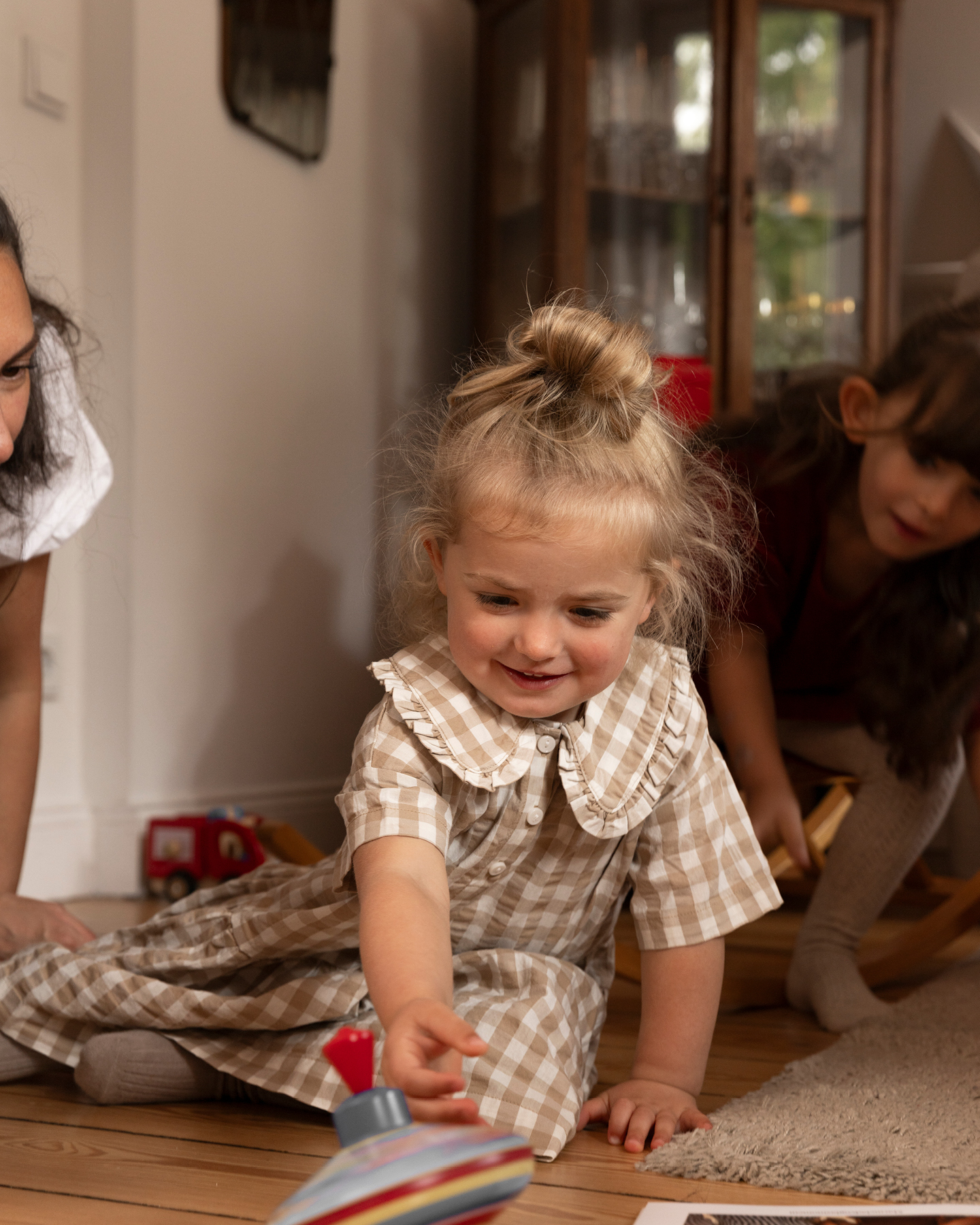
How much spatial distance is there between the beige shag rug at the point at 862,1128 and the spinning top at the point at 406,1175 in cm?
31

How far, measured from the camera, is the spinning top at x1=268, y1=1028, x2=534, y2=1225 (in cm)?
43

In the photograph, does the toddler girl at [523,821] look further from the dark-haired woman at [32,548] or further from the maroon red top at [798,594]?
the maroon red top at [798,594]

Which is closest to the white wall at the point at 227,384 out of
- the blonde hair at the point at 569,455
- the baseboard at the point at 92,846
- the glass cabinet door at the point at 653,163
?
the baseboard at the point at 92,846

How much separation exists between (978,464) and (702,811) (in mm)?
483

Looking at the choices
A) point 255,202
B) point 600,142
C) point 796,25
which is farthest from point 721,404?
point 255,202

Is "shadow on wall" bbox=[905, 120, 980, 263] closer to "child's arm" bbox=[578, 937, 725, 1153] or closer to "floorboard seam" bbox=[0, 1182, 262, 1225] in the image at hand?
"child's arm" bbox=[578, 937, 725, 1153]

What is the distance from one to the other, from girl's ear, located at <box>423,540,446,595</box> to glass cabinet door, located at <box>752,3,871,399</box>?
1429mm

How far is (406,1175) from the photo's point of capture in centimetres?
43

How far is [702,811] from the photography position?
2.83 feet

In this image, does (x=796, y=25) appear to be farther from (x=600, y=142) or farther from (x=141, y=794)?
(x=141, y=794)

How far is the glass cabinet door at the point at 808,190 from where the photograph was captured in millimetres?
2150

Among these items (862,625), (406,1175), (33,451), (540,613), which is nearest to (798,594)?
(862,625)

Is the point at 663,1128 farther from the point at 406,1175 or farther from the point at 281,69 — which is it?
the point at 281,69

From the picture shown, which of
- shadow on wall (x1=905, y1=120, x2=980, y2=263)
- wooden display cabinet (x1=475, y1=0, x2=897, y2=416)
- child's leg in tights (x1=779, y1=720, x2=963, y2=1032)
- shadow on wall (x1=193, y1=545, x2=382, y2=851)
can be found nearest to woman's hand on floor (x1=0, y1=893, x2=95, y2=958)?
child's leg in tights (x1=779, y1=720, x2=963, y2=1032)
